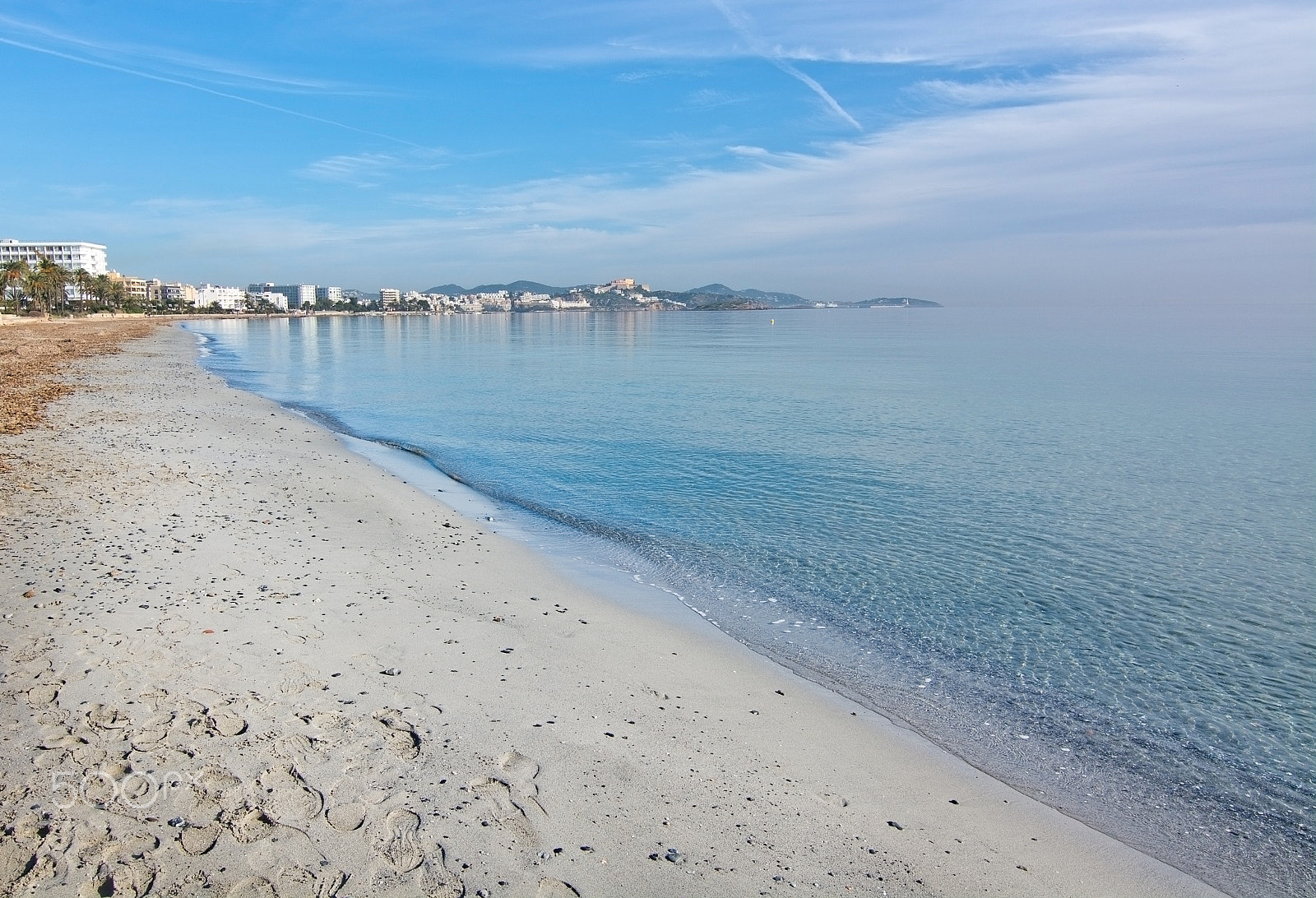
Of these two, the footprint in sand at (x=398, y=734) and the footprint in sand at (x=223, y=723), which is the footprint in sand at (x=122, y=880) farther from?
the footprint in sand at (x=398, y=734)

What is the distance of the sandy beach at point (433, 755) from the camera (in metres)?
4.08

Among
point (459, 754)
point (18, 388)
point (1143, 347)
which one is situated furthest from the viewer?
point (1143, 347)

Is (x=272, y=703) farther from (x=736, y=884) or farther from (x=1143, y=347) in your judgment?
(x=1143, y=347)

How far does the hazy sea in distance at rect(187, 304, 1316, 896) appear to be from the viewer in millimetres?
6031

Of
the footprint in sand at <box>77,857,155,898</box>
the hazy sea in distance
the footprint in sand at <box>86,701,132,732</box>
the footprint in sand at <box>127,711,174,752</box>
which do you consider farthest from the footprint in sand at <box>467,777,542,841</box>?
the hazy sea in distance

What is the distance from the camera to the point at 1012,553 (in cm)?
1127

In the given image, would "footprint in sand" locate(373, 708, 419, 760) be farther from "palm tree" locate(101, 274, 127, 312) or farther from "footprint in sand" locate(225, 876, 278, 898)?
"palm tree" locate(101, 274, 127, 312)

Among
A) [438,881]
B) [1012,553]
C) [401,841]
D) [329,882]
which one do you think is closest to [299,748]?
[401,841]

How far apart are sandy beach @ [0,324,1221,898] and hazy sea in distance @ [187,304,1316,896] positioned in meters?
0.83

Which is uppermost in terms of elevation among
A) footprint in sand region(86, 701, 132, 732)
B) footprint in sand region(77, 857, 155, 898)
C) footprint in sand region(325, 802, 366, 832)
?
footprint in sand region(86, 701, 132, 732)

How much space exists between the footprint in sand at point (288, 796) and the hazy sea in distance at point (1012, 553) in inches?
178

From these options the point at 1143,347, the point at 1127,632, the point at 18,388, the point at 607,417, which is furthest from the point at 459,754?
the point at 1143,347

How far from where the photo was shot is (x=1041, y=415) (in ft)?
85.0

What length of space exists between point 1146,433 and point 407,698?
23041mm
